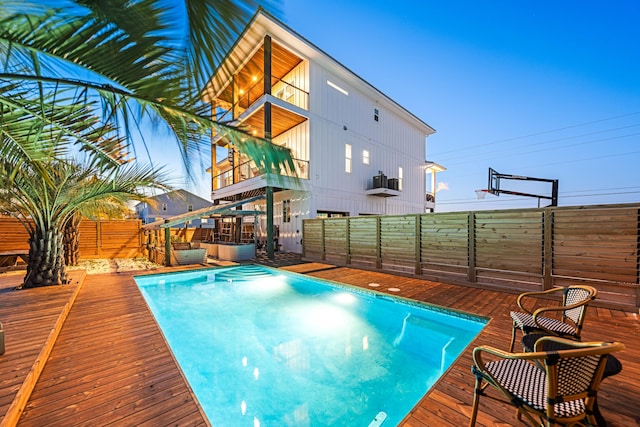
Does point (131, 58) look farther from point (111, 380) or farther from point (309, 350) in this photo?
point (309, 350)

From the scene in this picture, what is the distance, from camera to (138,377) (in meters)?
2.57

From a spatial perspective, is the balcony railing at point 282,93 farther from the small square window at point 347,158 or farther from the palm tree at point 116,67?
the palm tree at point 116,67

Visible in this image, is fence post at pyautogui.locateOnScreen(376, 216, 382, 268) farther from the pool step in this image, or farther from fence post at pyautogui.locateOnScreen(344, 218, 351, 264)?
the pool step

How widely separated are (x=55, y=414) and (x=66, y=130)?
2470mm

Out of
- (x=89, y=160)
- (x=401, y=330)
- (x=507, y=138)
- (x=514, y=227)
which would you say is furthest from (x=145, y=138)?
(x=507, y=138)

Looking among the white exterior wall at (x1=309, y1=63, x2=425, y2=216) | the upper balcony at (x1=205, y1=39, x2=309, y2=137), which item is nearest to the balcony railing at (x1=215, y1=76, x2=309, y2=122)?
the upper balcony at (x1=205, y1=39, x2=309, y2=137)

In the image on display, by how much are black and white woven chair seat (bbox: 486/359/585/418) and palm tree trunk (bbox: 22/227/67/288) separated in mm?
7890

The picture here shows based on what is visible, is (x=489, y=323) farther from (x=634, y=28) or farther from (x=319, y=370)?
(x=634, y=28)

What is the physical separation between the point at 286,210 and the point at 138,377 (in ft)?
37.0

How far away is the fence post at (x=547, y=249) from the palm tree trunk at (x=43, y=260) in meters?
10.4

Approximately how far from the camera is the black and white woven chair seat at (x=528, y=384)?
1.54 m

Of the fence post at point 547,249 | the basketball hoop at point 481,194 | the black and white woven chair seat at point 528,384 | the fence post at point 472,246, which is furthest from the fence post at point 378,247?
the basketball hoop at point 481,194

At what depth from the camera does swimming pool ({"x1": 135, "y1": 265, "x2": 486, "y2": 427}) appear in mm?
2678

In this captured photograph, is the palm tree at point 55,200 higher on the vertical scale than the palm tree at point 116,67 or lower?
lower
